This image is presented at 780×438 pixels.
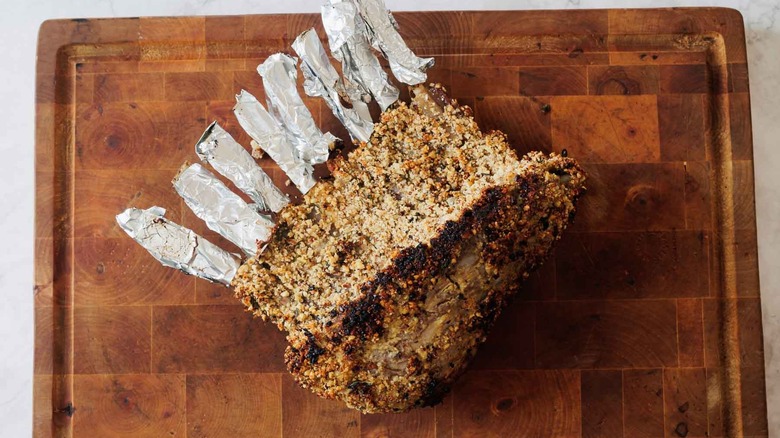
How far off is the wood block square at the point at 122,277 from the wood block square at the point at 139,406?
1.21 ft

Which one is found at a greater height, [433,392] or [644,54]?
[644,54]

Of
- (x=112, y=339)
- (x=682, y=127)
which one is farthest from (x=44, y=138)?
(x=682, y=127)

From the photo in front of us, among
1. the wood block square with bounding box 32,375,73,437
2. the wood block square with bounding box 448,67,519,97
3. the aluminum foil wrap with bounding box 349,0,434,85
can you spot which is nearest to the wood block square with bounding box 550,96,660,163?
the wood block square with bounding box 448,67,519,97

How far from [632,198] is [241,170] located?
1.79m

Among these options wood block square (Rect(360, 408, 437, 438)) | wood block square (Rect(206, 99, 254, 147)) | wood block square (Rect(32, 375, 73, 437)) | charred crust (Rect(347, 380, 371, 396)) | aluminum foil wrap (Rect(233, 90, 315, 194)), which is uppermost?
wood block square (Rect(206, 99, 254, 147))

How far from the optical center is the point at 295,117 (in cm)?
287

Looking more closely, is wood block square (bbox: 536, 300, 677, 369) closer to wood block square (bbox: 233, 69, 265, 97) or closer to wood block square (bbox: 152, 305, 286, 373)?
wood block square (bbox: 152, 305, 286, 373)

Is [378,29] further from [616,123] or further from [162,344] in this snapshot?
[162,344]

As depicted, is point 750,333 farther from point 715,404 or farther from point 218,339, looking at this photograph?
point 218,339

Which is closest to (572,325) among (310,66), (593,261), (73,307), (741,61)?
(593,261)

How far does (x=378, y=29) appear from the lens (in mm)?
2809

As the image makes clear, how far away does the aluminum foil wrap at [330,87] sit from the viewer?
283cm

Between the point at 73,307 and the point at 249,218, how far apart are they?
1.05 meters

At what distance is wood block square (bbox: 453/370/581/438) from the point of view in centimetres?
306
